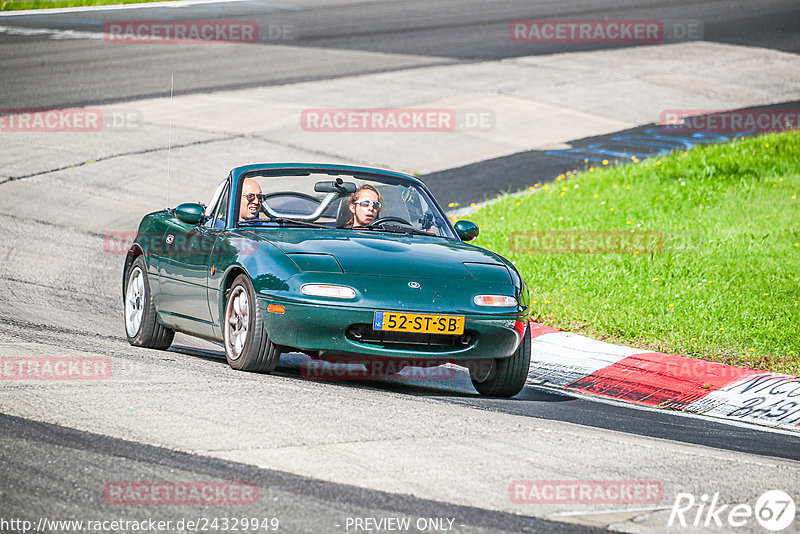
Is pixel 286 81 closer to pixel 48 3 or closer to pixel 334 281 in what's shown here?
pixel 48 3

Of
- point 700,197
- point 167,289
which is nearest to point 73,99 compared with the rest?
point 700,197

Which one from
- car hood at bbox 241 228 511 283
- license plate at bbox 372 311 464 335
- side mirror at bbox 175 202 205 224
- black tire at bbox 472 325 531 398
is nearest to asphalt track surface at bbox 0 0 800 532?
black tire at bbox 472 325 531 398

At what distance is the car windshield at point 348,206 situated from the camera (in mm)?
8102

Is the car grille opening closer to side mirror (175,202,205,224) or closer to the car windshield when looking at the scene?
the car windshield

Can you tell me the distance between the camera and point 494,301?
7.12m

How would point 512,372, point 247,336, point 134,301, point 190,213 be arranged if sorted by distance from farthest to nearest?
point 134,301 → point 190,213 → point 512,372 → point 247,336

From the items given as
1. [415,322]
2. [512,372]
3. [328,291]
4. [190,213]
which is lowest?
[512,372]

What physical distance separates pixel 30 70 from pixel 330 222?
16.3 metres

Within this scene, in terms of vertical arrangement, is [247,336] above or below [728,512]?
above

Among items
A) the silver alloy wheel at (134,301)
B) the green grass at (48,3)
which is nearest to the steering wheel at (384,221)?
the silver alloy wheel at (134,301)

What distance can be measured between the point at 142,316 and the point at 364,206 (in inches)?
78.1

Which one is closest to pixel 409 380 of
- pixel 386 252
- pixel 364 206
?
pixel 364 206

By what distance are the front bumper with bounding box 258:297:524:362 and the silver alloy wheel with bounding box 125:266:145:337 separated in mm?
2285

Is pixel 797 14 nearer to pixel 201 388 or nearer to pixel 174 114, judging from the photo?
pixel 174 114
